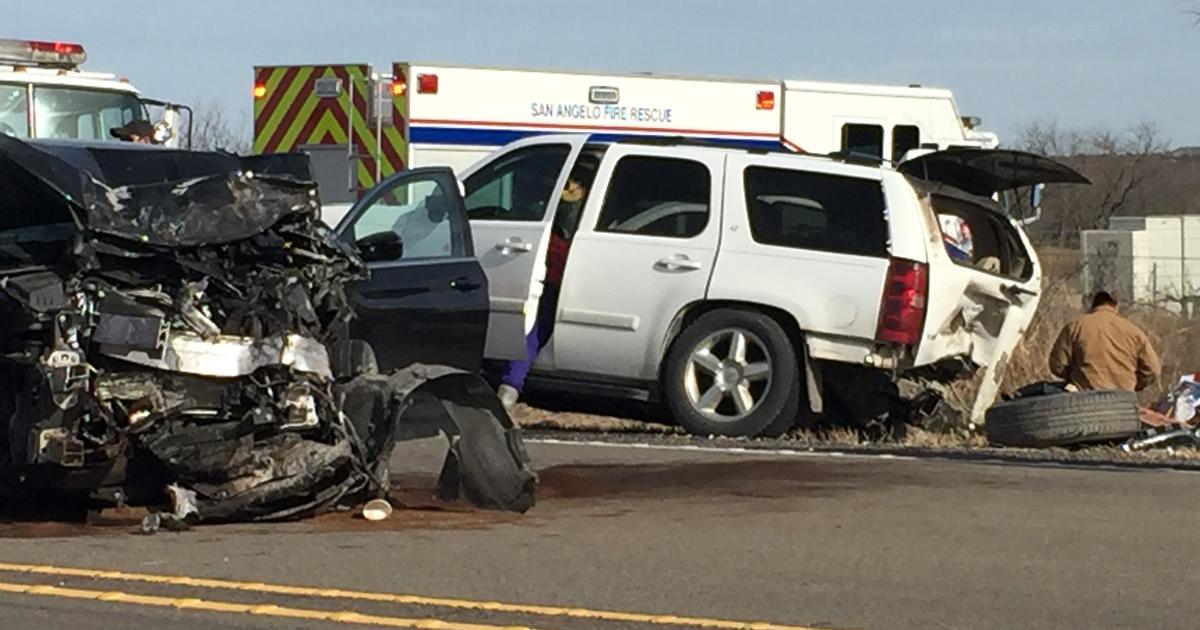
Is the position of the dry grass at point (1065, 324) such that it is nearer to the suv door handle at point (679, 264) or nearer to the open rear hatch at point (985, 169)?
the open rear hatch at point (985, 169)

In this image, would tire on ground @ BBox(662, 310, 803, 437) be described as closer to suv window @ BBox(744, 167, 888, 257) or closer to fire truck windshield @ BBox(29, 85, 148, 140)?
suv window @ BBox(744, 167, 888, 257)

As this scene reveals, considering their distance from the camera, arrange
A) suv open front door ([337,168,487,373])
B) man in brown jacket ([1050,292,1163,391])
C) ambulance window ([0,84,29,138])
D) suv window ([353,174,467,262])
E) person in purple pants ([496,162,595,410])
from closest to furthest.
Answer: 1. suv open front door ([337,168,487,373])
2. suv window ([353,174,467,262])
3. person in purple pants ([496,162,595,410])
4. man in brown jacket ([1050,292,1163,391])
5. ambulance window ([0,84,29,138])

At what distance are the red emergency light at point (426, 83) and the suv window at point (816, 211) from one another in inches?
291

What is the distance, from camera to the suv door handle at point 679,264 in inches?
517

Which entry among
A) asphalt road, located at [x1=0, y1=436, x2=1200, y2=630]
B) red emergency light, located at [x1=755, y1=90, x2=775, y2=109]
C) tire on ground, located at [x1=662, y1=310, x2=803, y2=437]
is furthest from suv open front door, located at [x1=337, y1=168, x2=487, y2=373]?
red emergency light, located at [x1=755, y1=90, x2=775, y2=109]

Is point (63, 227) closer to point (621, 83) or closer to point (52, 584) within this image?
point (52, 584)

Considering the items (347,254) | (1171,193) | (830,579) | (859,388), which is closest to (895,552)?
(830,579)

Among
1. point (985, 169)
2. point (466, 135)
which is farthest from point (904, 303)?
point (466, 135)

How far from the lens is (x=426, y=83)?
2011cm

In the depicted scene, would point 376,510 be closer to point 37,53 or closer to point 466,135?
point 37,53

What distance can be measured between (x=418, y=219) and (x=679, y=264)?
241 cm

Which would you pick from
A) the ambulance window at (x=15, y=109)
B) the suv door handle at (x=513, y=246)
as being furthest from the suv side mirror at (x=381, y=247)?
the ambulance window at (x=15, y=109)

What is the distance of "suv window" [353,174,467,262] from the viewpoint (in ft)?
36.6

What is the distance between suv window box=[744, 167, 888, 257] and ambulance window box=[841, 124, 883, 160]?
28.4 feet
